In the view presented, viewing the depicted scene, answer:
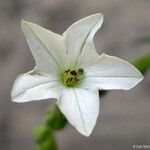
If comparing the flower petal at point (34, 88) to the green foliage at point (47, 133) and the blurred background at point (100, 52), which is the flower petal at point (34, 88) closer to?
the green foliage at point (47, 133)

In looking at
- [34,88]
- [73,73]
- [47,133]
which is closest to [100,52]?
[47,133]

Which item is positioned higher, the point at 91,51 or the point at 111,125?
the point at 91,51

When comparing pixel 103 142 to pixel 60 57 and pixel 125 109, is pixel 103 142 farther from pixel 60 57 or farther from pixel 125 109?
pixel 60 57

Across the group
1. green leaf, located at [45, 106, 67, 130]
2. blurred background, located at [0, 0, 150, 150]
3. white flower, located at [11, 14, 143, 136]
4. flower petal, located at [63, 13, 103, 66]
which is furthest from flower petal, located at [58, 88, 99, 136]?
blurred background, located at [0, 0, 150, 150]

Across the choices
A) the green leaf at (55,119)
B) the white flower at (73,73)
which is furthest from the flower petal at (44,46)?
the green leaf at (55,119)

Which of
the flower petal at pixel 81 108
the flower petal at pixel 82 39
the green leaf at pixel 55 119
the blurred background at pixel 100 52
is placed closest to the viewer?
the flower petal at pixel 81 108

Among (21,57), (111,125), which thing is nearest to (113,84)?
(111,125)

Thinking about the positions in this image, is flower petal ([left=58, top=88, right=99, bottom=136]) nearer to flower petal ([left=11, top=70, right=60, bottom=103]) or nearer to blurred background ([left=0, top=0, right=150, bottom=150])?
flower petal ([left=11, top=70, right=60, bottom=103])
